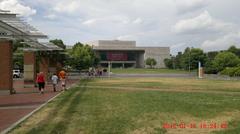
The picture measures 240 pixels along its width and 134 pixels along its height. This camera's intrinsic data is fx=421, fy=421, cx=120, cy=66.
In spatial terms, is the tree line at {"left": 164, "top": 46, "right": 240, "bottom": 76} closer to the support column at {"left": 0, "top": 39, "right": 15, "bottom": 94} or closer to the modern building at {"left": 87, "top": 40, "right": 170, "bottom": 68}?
the modern building at {"left": 87, "top": 40, "right": 170, "bottom": 68}

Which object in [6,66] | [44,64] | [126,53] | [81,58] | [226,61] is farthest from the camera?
[126,53]

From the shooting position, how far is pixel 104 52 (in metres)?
174

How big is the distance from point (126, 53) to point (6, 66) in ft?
499

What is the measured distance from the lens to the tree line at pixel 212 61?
79.4 m

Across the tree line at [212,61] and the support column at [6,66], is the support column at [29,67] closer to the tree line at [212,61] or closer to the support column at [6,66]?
the support column at [6,66]

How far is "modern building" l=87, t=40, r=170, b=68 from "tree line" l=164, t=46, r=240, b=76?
2448cm

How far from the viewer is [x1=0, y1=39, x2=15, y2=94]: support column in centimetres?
2545

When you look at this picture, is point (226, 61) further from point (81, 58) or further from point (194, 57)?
point (81, 58)

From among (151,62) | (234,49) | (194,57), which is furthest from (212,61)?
(151,62)

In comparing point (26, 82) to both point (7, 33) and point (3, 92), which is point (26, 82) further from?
point (7, 33)

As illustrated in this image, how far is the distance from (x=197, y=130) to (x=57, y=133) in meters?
3.54

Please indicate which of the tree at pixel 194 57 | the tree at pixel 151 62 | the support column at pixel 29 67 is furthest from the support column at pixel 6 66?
the tree at pixel 151 62

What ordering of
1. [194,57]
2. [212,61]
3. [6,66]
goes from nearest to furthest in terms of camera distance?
1. [6,66]
2. [212,61]
3. [194,57]

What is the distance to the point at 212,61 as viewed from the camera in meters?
91.7
